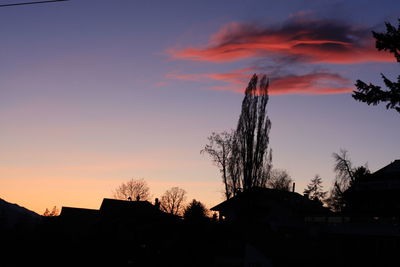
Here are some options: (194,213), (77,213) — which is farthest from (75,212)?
(194,213)

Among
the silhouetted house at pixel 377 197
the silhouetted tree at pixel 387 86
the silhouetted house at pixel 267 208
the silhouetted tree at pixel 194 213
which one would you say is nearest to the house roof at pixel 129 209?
the silhouetted house at pixel 267 208

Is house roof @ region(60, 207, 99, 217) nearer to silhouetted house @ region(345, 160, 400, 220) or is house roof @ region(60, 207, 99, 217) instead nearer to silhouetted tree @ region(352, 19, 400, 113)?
silhouetted house @ region(345, 160, 400, 220)

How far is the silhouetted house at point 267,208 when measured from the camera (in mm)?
50250

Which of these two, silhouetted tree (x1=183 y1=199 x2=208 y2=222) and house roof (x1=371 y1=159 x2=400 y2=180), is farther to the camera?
house roof (x1=371 y1=159 x2=400 y2=180)

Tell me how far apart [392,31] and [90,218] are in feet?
204

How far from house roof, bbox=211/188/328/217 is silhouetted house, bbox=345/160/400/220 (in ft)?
32.1

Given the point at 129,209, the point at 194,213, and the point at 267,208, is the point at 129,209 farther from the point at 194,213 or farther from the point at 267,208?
the point at 267,208

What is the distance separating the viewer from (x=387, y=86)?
2088 cm

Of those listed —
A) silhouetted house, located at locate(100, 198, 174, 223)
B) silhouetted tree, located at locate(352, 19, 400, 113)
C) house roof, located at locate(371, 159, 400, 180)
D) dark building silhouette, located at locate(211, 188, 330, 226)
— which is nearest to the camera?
silhouetted tree, located at locate(352, 19, 400, 113)

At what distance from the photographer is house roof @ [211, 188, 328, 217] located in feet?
164

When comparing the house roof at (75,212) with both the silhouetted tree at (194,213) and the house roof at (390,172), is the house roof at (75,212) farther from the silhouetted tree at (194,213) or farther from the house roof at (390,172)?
the house roof at (390,172)

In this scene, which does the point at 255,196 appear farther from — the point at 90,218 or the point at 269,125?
the point at 90,218

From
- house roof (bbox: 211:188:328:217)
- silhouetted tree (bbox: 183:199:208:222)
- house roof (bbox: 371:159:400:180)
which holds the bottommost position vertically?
silhouetted tree (bbox: 183:199:208:222)

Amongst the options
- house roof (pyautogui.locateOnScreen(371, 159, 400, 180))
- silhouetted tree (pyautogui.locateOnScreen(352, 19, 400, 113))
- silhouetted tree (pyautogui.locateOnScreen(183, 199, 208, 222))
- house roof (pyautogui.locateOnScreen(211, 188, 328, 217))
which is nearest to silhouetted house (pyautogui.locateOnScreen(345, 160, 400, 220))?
house roof (pyautogui.locateOnScreen(371, 159, 400, 180))
